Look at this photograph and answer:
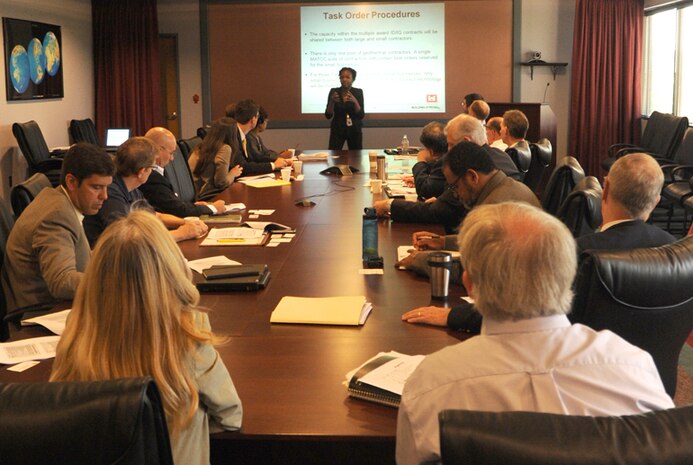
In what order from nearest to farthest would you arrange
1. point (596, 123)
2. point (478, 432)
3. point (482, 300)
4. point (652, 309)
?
1. point (478, 432)
2. point (482, 300)
3. point (652, 309)
4. point (596, 123)

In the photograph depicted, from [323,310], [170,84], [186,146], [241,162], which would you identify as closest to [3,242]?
[323,310]

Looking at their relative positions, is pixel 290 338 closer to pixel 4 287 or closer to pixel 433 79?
pixel 4 287

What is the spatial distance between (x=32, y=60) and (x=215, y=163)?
12.1 ft

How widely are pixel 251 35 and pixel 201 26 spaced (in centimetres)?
66

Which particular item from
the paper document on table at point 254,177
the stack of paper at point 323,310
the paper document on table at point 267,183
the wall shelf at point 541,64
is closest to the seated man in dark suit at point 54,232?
the stack of paper at point 323,310

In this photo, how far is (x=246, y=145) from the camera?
6961mm

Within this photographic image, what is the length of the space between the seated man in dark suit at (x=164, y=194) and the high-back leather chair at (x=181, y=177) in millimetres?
491

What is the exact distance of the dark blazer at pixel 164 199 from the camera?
4.75 meters

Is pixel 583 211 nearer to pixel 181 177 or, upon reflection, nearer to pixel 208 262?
pixel 208 262

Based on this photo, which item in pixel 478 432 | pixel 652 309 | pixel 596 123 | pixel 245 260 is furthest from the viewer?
pixel 596 123

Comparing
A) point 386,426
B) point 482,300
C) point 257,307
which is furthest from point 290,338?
point 482,300

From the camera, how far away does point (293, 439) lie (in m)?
1.84

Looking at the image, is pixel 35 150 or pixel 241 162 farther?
pixel 35 150

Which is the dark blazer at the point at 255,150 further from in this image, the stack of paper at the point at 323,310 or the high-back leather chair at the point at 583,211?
the stack of paper at the point at 323,310
